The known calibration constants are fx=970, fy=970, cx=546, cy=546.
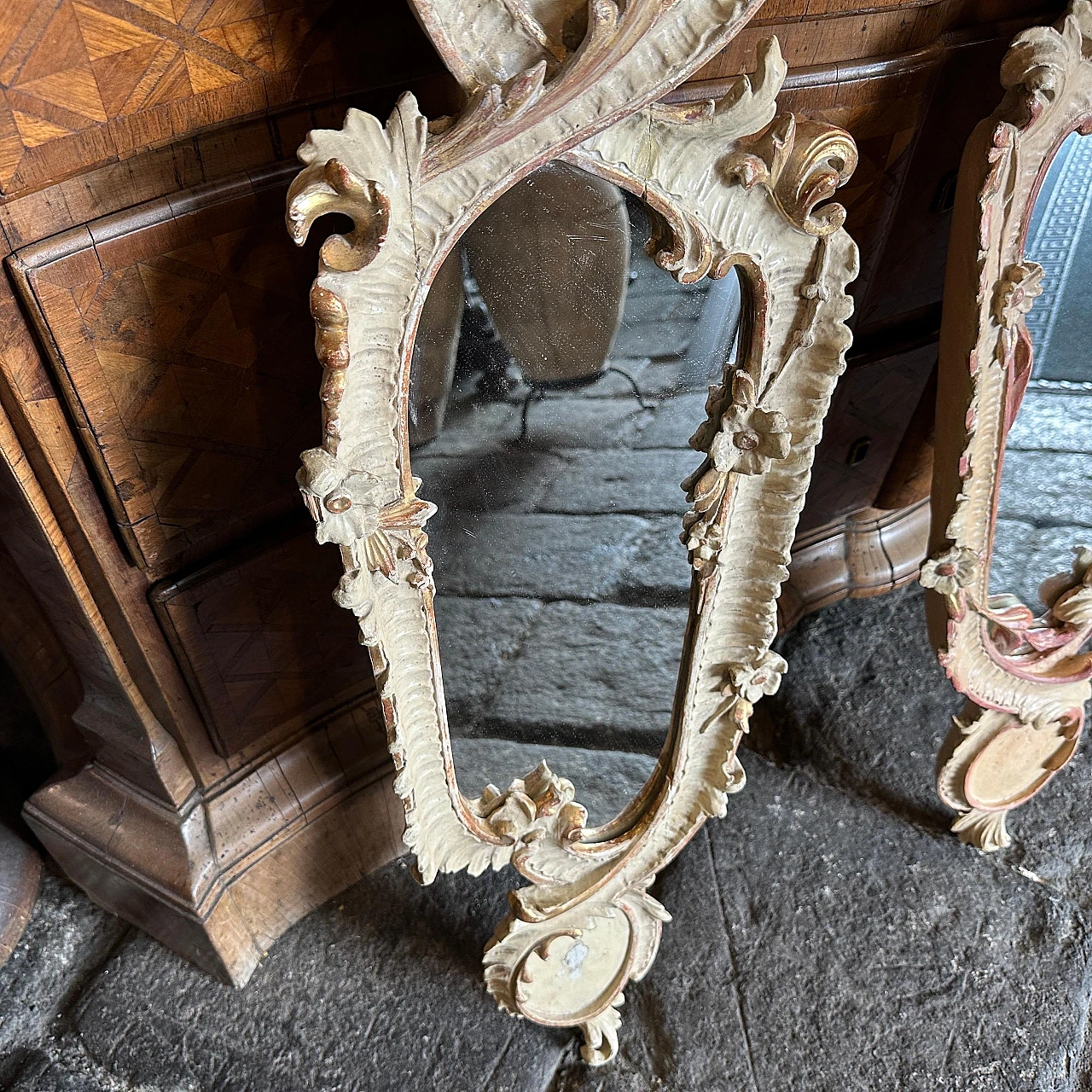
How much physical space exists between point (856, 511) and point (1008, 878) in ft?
2.25

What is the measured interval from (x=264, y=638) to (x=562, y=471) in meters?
0.48

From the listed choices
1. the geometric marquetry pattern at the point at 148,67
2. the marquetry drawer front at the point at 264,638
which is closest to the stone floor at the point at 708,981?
the marquetry drawer front at the point at 264,638

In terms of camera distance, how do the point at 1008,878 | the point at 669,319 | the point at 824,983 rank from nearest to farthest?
the point at 669,319 < the point at 824,983 < the point at 1008,878

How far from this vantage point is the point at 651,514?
1.07 meters

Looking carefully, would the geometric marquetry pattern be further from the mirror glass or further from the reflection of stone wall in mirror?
the reflection of stone wall in mirror

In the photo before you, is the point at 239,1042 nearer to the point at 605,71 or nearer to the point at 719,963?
the point at 719,963

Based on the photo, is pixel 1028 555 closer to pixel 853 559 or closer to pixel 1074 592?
pixel 1074 592

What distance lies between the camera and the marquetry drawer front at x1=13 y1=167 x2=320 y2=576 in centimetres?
84

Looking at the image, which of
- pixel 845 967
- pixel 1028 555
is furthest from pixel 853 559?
pixel 845 967

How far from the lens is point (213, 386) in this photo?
97 cm

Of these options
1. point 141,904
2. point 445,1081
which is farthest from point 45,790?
point 445,1081

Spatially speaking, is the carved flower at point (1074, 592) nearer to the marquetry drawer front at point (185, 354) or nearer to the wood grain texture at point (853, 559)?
the wood grain texture at point (853, 559)

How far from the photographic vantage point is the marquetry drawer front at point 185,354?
0.84 meters

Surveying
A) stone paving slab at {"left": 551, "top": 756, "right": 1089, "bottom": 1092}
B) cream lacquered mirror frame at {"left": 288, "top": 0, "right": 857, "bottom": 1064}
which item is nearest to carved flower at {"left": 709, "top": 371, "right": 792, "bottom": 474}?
cream lacquered mirror frame at {"left": 288, "top": 0, "right": 857, "bottom": 1064}
